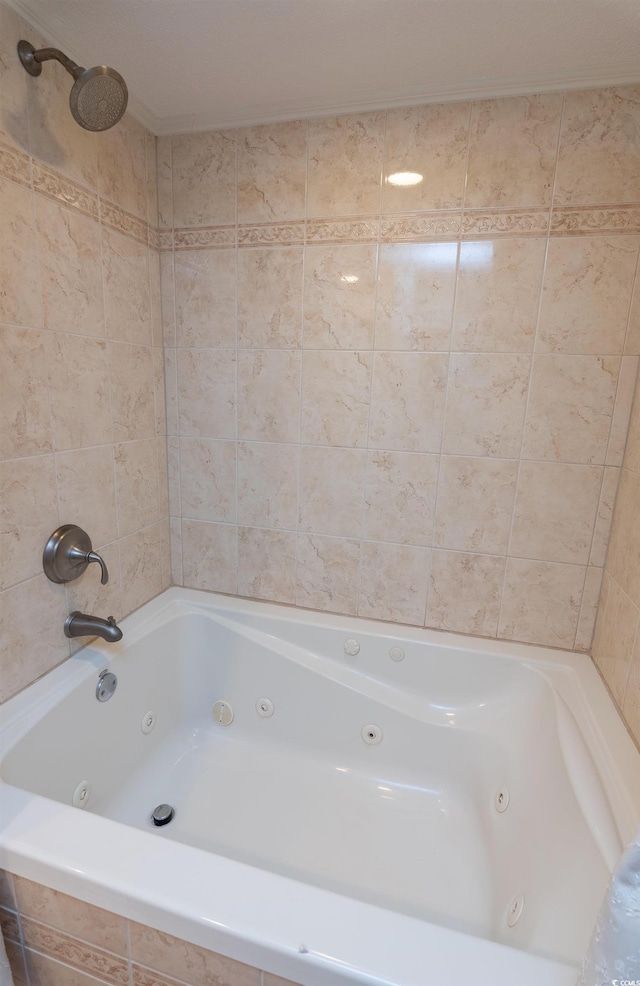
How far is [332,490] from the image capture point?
1.54 meters

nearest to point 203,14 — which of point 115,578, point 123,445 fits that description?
point 123,445

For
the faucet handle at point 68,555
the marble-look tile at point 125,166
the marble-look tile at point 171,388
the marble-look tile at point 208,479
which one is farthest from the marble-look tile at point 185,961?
the marble-look tile at point 125,166

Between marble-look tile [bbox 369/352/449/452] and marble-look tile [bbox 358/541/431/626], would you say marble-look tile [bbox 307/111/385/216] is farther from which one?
marble-look tile [bbox 358/541/431/626]

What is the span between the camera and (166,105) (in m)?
1.35

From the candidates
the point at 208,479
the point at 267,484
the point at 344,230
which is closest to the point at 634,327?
the point at 344,230

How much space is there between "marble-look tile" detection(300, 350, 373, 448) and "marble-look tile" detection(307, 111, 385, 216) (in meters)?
0.43

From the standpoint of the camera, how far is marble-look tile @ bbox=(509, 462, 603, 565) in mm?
1335

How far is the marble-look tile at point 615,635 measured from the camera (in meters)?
1.12

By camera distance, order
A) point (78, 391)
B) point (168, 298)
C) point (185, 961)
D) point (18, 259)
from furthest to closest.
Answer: point (168, 298) < point (78, 391) < point (18, 259) < point (185, 961)

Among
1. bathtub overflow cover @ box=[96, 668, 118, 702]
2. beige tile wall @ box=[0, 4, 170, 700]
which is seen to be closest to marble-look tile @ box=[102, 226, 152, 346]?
beige tile wall @ box=[0, 4, 170, 700]

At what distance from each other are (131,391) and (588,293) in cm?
139

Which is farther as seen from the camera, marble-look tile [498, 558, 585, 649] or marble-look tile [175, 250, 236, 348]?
marble-look tile [175, 250, 236, 348]

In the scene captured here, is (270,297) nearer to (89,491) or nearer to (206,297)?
(206,297)

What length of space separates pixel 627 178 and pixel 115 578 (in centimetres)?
187
